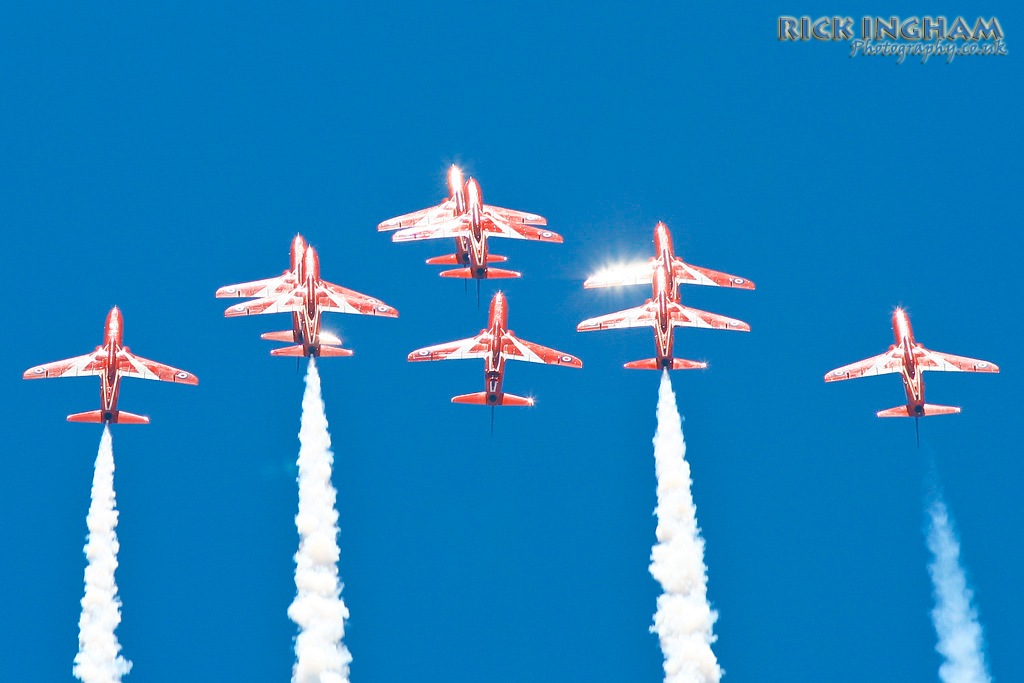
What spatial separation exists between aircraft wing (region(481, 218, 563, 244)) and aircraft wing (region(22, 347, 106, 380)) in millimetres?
21373

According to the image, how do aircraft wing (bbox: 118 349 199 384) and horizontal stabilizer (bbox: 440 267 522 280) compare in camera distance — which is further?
aircraft wing (bbox: 118 349 199 384)

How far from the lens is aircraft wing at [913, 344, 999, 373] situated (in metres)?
76.9

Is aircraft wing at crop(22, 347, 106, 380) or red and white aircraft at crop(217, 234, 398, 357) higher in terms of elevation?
red and white aircraft at crop(217, 234, 398, 357)

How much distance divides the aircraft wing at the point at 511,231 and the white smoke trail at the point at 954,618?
2769 cm

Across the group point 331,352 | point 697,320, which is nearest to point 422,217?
point 331,352

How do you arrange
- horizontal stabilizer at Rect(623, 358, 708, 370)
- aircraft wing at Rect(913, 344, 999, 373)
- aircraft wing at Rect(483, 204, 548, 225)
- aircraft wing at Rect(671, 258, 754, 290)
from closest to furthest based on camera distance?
horizontal stabilizer at Rect(623, 358, 708, 370) < aircraft wing at Rect(913, 344, 999, 373) < aircraft wing at Rect(671, 258, 754, 290) < aircraft wing at Rect(483, 204, 548, 225)

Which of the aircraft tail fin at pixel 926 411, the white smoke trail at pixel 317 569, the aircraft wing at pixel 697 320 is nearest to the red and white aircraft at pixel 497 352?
the aircraft wing at pixel 697 320

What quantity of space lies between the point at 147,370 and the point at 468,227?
18709 millimetres

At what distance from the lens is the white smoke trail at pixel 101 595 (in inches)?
2970

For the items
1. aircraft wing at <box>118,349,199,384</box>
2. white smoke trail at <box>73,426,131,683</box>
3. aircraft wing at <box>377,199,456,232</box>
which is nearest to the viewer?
white smoke trail at <box>73,426,131,683</box>

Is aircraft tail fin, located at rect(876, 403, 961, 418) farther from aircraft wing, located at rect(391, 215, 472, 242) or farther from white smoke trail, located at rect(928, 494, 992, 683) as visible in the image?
aircraft wing, located at rect(391, 215, 472, 242)

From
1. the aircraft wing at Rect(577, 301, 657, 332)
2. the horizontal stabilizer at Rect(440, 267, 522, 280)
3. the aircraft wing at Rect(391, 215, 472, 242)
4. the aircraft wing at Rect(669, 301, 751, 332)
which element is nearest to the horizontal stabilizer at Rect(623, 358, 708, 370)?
the aircraft wing at Rect(669, 301, 751, 332)

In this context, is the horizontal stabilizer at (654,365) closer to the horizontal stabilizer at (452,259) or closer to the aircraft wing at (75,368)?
the horizontal stabilizer at (452,259)

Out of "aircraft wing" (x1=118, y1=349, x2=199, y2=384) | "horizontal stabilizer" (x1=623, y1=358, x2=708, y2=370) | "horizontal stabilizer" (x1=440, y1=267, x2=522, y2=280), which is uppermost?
"horizontal stabilizer" (x1=440, y1=267, x2=522, y2=280)
